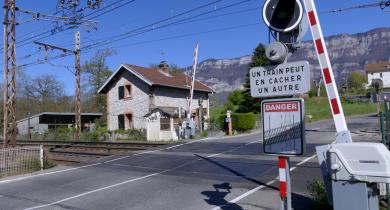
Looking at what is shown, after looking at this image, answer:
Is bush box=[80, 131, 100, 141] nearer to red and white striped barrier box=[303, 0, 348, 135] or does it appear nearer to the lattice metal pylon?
the lattice metal pylon

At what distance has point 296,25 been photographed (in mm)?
5219

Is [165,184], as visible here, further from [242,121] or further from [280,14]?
[242,121]

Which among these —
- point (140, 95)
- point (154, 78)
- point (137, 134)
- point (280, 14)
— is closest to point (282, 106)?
point (280, 14)

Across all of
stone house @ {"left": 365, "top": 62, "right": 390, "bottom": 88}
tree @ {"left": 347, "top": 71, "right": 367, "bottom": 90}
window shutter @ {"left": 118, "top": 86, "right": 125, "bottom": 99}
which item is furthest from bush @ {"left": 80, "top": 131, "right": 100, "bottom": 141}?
stone house @ {"left": 365, "top": 62, "right": 390, "bottom": 88}

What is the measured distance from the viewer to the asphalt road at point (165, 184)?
902 centimetres

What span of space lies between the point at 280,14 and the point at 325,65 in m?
0.88

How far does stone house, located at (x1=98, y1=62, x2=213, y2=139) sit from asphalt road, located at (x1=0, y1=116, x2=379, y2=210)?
24.0 meters

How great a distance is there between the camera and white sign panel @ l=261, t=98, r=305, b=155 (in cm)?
502

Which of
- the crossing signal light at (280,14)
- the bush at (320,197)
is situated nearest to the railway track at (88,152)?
the bush at (320,197)

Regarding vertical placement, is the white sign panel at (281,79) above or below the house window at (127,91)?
below

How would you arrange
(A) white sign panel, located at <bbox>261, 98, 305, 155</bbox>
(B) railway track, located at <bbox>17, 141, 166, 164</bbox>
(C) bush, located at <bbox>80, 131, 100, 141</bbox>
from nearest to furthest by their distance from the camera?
1. (A) white sign panel, located at <bbox>261, 98, 305, 155</bbox>
2. (B) railway track, located at <bbox>17, 141, 166, 164</bbox>
3. (C) bush, located at <bbox>80, 131, 100, 141</bbox>

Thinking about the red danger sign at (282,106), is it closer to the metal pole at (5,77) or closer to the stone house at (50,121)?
the metal pole at (5,77)

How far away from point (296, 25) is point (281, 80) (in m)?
0.69

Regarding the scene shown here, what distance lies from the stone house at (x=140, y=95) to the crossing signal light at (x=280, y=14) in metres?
34.0
